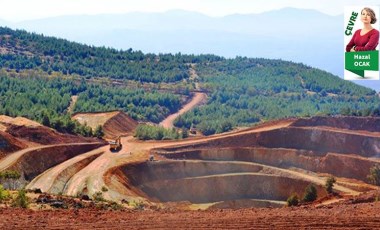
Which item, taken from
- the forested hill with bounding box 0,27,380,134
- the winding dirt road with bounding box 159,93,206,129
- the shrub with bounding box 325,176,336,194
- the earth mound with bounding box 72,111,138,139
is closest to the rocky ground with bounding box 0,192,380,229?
the shrub with bounding box 325,176,336,194

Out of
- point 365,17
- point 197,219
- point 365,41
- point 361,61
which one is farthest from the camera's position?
point 361,61

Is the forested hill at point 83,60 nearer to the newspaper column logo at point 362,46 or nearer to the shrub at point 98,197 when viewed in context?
the shrub at point 98,197

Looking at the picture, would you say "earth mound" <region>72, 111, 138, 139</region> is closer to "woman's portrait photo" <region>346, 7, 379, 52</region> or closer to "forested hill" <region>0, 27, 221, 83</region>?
"forested hill" <region>0, 27, 221, 83</region>

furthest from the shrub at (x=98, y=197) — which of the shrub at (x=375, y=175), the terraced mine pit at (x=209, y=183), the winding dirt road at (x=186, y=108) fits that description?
the winding dirt road at (x=186, y=108)

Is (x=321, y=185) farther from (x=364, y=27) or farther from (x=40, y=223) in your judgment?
(x=40, y=223)

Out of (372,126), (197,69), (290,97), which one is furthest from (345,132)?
(197,69)

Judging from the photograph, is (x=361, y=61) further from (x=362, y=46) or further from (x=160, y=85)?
(x=160, y=85)

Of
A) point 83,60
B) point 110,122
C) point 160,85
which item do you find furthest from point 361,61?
point 83,60

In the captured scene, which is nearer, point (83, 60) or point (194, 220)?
point (194, 220)
